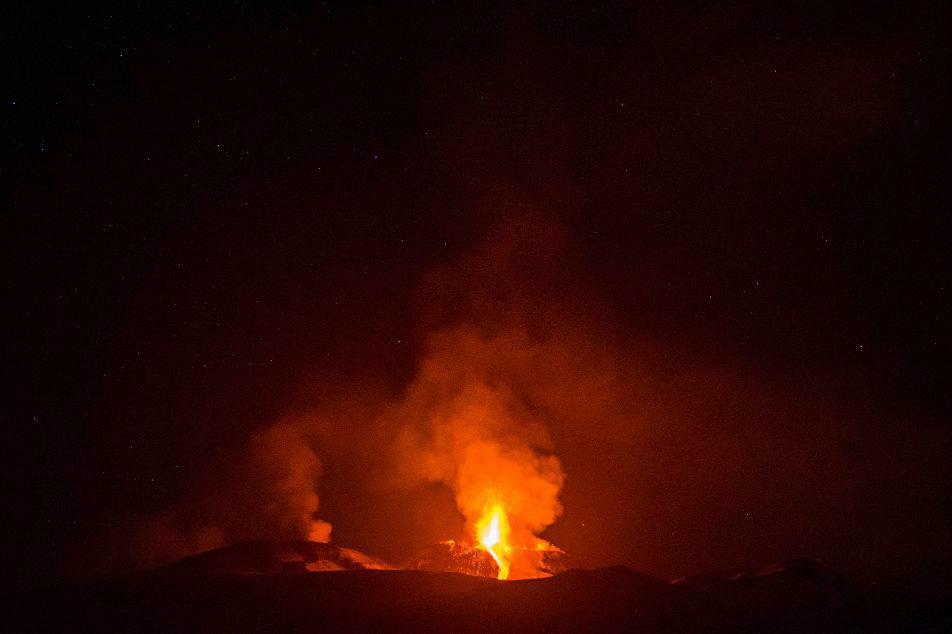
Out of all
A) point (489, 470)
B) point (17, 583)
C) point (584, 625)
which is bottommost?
point (584, 625)

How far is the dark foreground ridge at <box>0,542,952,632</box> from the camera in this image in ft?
74.5

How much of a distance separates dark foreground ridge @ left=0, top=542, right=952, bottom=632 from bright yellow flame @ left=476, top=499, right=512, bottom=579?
54.9ft

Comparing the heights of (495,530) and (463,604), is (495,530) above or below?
above

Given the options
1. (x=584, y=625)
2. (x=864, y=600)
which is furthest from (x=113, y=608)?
(x=864, y=600)

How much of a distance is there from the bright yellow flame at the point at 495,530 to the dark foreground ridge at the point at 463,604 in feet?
54.9

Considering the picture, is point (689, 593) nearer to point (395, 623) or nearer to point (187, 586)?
point (395, 623)

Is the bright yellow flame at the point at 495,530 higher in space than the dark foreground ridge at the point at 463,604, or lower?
higher

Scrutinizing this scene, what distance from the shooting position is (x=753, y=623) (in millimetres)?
22625

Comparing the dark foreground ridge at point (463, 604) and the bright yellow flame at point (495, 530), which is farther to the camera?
the bright yellow flame at point (495, 530)

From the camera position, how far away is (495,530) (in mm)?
46781

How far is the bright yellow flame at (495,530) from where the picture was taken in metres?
45.4

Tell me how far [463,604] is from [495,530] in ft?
72.7

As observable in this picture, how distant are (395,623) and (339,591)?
4.10m

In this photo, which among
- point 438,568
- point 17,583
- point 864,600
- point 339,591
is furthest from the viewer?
point 17,583
